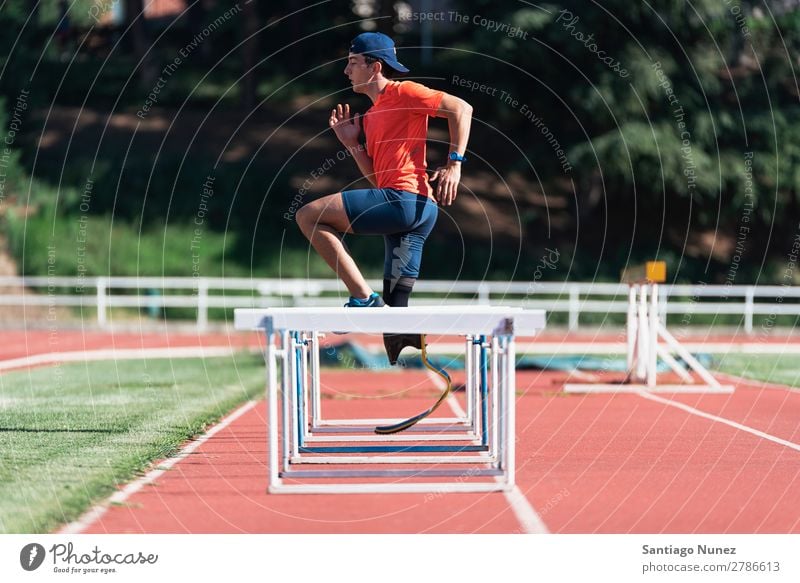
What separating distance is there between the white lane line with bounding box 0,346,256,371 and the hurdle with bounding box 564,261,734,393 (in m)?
8.76

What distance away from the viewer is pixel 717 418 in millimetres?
11094

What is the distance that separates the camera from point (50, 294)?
30.0m

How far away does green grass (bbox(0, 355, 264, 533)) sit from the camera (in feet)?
21.2

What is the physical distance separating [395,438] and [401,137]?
2.64m

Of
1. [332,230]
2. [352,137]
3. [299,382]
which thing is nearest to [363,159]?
[352,137]

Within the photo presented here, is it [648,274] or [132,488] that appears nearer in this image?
[132,488]

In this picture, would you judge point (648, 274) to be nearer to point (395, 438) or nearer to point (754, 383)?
point (754, 383)

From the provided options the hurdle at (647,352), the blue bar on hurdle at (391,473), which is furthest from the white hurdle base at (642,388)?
the blue bar on hurdle at (391,473)

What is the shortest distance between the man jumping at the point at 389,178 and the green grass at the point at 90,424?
72.0 inches

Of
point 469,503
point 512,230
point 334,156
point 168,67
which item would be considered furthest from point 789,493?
point 168,67

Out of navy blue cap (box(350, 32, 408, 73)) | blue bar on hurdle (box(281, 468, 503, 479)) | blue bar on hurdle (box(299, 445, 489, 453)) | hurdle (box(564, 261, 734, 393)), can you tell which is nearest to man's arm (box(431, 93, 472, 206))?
navy blue cap (box(350, 32, 408, 73))

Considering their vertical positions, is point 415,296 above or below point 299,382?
above

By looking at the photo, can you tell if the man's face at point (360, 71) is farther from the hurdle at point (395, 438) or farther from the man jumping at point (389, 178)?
the hurdle at point (395, 438)

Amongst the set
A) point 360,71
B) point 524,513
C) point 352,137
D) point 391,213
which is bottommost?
point 524,513
